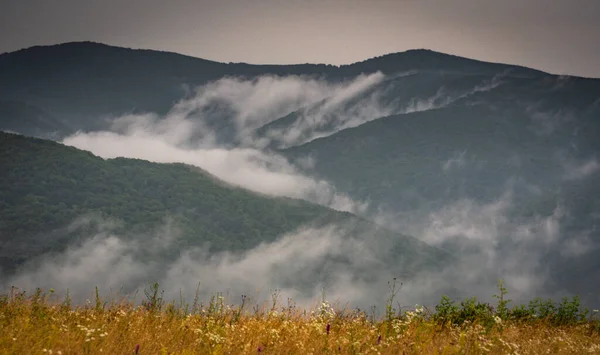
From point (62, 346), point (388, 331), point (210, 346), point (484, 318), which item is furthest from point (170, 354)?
point (484, 318)

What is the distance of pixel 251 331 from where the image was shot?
7.41 metres

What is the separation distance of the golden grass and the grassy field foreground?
0.05 ft

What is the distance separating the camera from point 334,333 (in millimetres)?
7973

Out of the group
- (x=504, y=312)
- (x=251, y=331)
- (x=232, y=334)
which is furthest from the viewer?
(x=504, y=312)

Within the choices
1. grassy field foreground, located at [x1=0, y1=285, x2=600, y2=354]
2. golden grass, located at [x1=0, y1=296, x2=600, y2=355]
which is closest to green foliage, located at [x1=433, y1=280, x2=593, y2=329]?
grassy field foreground, located at [x1=0, y1=285, x2=600, y2=354]

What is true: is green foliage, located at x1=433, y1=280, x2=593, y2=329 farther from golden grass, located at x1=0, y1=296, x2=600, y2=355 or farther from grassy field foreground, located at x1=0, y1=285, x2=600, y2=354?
golden grass, located at x1=0, y1=296, x2=600, y2=355

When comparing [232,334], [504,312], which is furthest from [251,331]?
[504,312]

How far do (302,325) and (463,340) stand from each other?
8.14 feet

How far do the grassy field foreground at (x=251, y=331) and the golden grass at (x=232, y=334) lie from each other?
0.05 feet

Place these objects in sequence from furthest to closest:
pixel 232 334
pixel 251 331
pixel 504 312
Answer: pixel 504 312 → pixel 251 331 → pixel 232 334

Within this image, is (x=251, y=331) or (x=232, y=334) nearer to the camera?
(x=232, y=334)

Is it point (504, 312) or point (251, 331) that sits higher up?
point (251, 331)

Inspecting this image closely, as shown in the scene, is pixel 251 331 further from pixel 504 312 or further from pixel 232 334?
pixel 504 312

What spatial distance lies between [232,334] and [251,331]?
0.34m
